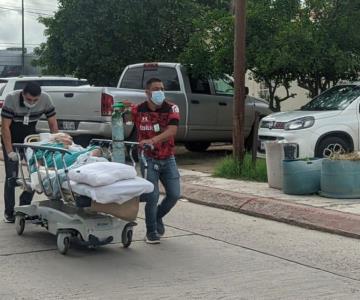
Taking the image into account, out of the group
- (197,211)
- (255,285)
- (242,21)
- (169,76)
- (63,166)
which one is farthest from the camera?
(169,76)

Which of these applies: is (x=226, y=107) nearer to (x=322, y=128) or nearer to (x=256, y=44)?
(x=256, y=44)

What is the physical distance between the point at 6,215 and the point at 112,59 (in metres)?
9.57

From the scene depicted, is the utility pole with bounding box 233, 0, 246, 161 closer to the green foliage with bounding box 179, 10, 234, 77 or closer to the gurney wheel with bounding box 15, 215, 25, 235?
the green foliage with bounding box 179, 10, 234, 77

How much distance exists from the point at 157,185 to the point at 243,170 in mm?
4525

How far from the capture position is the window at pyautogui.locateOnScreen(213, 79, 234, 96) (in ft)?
46.4

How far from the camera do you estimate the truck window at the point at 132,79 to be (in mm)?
13820

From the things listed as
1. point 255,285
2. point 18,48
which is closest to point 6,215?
point 255,285

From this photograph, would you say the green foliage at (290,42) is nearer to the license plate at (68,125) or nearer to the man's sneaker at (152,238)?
the license plate at (68,125)

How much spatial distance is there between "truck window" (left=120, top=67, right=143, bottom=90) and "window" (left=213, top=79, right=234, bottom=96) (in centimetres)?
166

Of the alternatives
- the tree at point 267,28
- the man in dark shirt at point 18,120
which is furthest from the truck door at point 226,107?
the man in dark shirt at point 18,120

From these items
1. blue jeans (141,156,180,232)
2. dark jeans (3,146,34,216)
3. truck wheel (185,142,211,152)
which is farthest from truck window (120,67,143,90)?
blue jeans (141,156,180,232)

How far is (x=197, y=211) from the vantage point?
8.95 m

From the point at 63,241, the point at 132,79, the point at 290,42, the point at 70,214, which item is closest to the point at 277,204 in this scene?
the point at 70,214

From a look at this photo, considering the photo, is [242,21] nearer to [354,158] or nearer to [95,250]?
[354,158]
